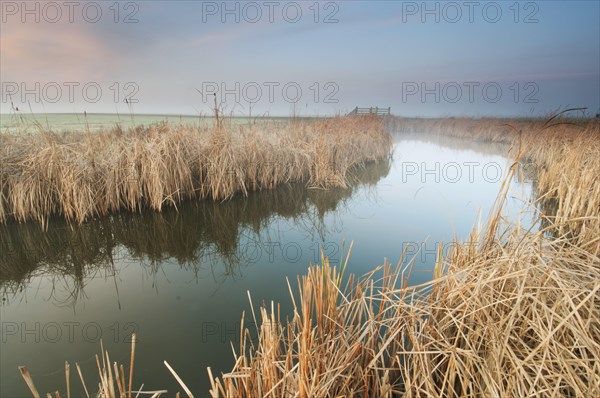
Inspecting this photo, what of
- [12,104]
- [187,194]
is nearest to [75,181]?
[187,194]

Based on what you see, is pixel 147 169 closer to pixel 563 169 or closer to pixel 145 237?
pixel 145 237

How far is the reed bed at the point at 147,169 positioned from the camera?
5.09m

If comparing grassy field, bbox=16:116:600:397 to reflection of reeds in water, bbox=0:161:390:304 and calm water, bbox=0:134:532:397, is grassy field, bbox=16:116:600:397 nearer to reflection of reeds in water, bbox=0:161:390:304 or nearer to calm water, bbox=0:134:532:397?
calm water, bbox=0:134:532:397

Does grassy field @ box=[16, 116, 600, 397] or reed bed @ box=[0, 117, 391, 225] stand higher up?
reed bed @ box=[0, 117, 391, 225]

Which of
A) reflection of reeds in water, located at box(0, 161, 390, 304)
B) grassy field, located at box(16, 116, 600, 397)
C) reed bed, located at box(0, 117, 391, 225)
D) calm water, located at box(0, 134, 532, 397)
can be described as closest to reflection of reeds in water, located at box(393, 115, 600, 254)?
grassy field, located at box(16, 116, 600, 397)

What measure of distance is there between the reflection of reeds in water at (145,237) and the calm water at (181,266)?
0.07ft

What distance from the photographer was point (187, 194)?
257 inches

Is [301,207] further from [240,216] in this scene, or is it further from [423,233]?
[423,233]

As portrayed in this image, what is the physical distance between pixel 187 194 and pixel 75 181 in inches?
79.8

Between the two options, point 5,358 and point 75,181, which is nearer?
point 5,358

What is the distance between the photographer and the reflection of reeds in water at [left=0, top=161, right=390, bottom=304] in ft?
13.1

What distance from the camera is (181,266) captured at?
412 cm

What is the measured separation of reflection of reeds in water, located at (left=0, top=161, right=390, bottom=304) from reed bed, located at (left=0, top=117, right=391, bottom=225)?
1.01ft

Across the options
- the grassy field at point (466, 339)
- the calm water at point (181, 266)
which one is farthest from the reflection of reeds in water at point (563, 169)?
the calm water at point (181, 266)
